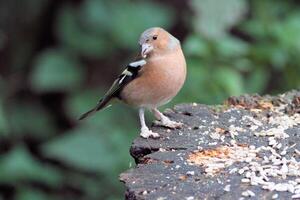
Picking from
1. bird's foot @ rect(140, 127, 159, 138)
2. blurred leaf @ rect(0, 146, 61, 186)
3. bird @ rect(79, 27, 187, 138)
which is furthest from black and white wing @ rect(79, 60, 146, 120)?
blurred leaf @ rect(0, 146, 61, 186)

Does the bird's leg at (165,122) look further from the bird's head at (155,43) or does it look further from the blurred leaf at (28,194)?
the blurred leaf at (28,194)

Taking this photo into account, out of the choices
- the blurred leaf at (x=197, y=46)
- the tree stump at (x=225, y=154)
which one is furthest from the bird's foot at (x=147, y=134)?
the blurred leaf at (x=197, y=46)

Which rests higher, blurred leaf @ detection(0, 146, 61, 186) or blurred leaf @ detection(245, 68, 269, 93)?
blurred leaf @ detection(245, 68, 269, 93)

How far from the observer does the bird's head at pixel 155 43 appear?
4.75m

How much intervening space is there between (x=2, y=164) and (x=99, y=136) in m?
0.78

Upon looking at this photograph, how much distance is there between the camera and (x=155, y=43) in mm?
4797

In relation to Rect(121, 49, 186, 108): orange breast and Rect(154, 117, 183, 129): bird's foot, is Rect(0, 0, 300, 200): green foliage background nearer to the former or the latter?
Rect(121, 49, 186, 108): orange breast

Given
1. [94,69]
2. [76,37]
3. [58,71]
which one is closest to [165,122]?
[58,71]

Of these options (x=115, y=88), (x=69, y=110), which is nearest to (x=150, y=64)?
(x=115, y=88)

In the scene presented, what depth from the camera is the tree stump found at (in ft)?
12.1

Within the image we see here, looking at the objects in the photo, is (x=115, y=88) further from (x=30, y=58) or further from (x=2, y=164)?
(x=30, y=58)

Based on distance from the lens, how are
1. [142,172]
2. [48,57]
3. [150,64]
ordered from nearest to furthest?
1. [142,172]
2. [150,64]
3. [48,57]

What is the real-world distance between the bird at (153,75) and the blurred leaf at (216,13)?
1436 mm

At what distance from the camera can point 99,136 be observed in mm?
6797
